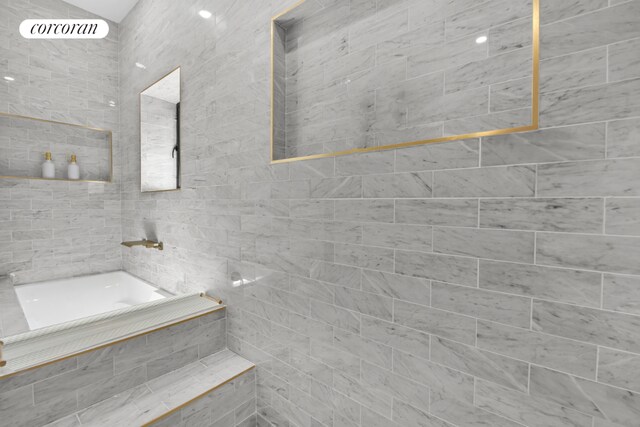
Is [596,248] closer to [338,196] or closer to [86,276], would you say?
[338,196]

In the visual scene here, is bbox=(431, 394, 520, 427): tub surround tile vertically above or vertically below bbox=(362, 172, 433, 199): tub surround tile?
below

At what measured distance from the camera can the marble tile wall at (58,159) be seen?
2.16 meters

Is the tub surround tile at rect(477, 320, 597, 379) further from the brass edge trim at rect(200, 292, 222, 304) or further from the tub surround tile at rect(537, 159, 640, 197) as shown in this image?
the brass edge trim at rect(200, 292, 222, 304)

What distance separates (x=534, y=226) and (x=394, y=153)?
18.9 inches

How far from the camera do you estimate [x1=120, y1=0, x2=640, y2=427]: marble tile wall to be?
26.2 inches

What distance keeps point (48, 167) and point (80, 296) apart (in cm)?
113

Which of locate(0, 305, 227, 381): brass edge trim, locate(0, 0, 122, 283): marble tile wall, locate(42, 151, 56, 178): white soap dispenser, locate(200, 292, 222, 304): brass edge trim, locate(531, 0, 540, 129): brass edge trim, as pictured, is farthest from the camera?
locate(42, 151, 56, 178): white soap dispenser

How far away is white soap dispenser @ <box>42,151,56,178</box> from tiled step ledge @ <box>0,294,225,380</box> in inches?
67.3

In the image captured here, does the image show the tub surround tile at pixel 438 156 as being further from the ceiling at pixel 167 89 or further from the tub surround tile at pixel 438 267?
the ceiling at pixel 167 89

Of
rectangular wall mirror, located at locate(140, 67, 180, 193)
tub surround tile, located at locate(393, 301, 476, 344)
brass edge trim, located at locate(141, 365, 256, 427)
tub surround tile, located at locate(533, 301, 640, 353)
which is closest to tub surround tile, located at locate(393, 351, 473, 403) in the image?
tub surround tile, located at locate(393, 301, 476, 344)

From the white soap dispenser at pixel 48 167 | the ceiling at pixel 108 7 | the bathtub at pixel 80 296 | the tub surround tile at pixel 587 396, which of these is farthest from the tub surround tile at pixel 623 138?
the white soap dispenser at pixel 48 167

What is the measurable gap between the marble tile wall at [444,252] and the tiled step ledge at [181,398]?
97 millimetres

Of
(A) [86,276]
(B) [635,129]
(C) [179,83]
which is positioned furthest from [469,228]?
(A) [86,276]

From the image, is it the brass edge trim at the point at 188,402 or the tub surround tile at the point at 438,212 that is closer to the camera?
the tub surround tile at the point at 438,212
